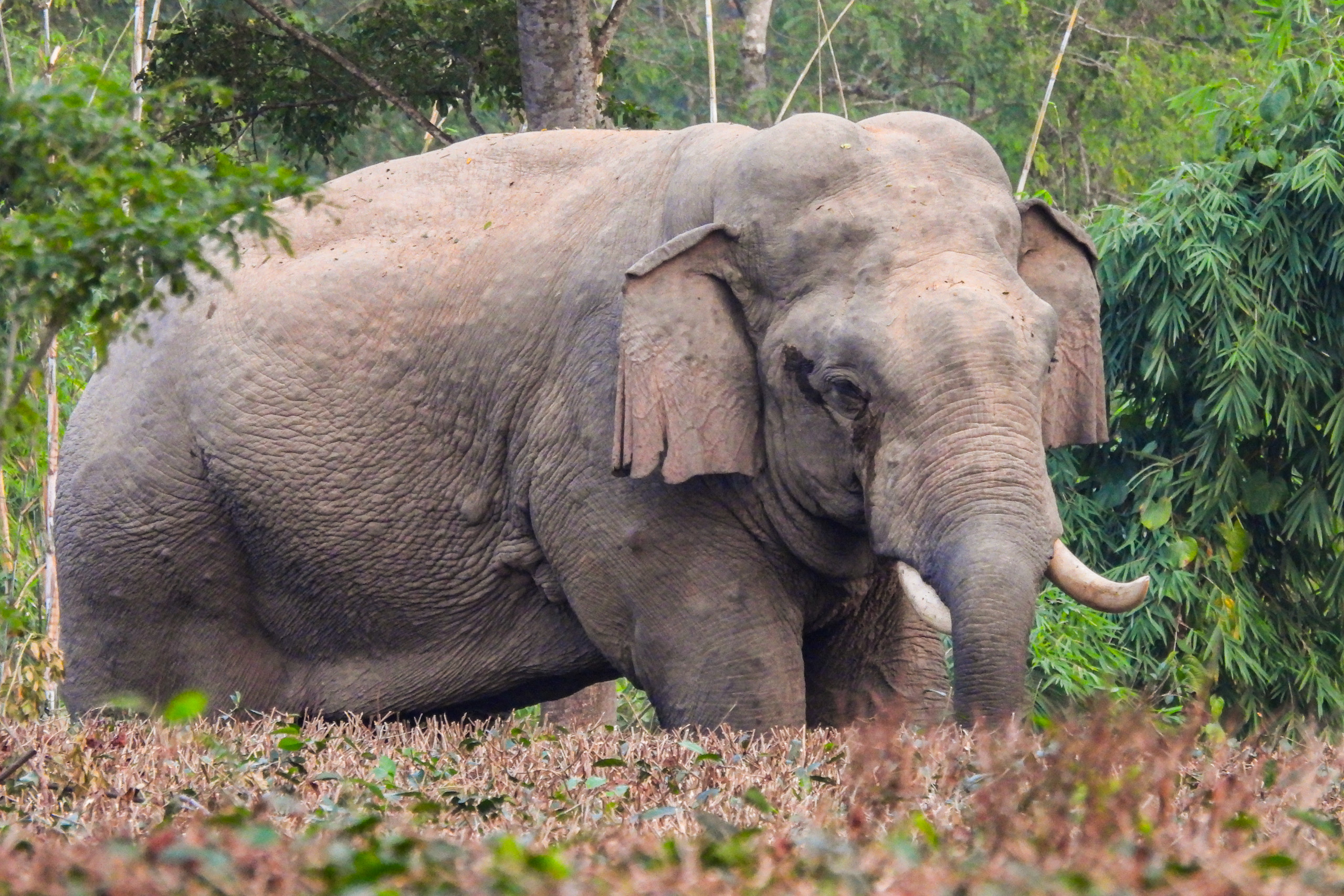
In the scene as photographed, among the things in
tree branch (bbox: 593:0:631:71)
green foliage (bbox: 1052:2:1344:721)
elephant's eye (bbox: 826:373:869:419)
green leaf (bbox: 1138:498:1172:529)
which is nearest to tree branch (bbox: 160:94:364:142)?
tree branch (bbox: 593:0:631:71)

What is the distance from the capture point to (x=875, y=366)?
5961mm

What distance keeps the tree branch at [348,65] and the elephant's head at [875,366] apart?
3574 millimetres

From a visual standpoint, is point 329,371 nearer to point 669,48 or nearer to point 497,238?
point 497,238

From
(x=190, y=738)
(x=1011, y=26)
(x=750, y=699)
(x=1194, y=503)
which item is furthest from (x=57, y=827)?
(x=1011, y=26)

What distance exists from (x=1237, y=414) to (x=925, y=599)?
415 centimetres

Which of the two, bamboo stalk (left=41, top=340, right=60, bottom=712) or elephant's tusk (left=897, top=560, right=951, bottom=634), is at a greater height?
elephant's tusk (left=897, top=560, right=951, bottom=634)

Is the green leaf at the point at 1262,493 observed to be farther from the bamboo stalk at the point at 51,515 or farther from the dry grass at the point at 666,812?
the bamboo stalk at the point at 51,515

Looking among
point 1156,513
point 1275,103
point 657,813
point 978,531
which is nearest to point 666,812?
point 657,813

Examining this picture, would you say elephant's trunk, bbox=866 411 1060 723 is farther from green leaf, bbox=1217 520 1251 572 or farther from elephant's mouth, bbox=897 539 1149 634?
green leaf, bbox=1217 520 1251 572

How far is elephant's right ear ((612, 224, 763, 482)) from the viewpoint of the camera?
6.21m

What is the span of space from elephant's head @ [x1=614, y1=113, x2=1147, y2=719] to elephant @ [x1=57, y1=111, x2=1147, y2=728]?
0.01 metres

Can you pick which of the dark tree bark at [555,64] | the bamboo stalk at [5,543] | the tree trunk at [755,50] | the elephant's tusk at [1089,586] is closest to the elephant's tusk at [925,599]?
the elephant's tusk at [1089,586]

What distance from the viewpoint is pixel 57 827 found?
4258mm

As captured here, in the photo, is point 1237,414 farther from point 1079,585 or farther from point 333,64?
point 333,64
